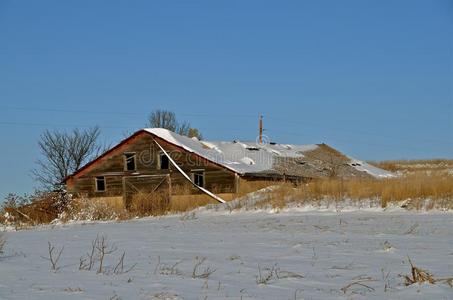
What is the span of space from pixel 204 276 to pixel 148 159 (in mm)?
30109

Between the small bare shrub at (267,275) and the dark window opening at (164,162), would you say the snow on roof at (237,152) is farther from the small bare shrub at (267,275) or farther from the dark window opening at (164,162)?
the small bare shrub at (267,275)

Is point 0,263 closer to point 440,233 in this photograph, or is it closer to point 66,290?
point 66,290

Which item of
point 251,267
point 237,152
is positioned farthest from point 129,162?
point 251,267

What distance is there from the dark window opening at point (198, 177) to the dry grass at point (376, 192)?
12638 mm

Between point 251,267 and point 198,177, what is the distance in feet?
91.9

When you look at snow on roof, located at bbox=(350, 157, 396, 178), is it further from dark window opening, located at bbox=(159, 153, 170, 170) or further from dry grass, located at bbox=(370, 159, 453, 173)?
dark window opening, located at bbox=(159, 153, 170, 170)

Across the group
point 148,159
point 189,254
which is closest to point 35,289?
point 189,254

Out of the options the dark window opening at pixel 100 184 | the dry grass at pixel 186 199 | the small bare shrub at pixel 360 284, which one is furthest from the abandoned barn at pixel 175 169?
the small bare shrub at pixel 360 284

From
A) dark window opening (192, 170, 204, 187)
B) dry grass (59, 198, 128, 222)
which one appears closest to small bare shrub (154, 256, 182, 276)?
dry grass (59, 198, 128, 222)

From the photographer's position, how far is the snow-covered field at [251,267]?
4977 millimetres

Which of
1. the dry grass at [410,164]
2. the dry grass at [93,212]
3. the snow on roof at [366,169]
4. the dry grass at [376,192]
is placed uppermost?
the dry grass at [410,164]

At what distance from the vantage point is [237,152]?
38.2m

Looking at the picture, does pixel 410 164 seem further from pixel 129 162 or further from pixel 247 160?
pixel 129 162

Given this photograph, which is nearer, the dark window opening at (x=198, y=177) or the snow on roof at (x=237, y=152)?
the dark window opening at (x=198, y=177)
